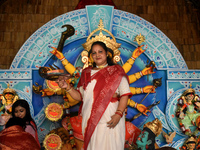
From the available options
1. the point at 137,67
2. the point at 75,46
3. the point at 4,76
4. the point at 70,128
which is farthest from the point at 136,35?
the point at 4,76

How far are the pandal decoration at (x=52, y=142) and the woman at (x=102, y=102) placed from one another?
3.93ft

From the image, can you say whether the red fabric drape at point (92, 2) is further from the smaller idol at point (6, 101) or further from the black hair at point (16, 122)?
the black hair at point (16, 122)

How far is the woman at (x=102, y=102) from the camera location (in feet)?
10.6

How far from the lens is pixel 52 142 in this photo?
4418mm

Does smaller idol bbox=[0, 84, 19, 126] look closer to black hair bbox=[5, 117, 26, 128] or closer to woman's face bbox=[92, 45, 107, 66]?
black hair bbox=[5, 117, 26, 128]

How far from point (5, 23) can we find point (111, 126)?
325cm

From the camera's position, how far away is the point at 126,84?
342cm

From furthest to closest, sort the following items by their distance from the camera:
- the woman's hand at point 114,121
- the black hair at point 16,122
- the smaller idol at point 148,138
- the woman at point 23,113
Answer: the smaller idol at point 148,138 → the woman at point 23,113 → the black hair at point 16,122 → the woman's hand at point 114,121

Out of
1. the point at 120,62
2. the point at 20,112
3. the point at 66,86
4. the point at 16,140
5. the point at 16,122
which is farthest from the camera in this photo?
the point at 120,62

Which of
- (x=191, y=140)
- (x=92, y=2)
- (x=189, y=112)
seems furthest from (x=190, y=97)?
(x=92, y=2)

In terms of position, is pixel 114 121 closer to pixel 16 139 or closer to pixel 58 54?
pixel 16 139

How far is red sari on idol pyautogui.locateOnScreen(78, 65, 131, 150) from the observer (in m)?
3.21

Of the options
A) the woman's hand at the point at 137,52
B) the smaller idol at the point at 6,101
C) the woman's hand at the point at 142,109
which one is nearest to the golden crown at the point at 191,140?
the woman's hand at the point at 142,109

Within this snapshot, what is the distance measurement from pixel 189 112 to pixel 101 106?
2.18 meters
